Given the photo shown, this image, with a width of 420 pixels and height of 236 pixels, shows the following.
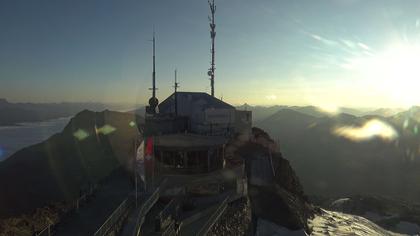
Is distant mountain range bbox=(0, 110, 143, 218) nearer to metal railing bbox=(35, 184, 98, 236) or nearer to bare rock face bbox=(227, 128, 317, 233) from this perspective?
bare rock face bbox=(227, 128, 317, 233)

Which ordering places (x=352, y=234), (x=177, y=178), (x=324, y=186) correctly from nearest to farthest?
(x=177, y=178)
(x=352, y=234)
(x=324, y=186)

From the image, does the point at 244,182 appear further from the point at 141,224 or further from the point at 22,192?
the point at 22,192

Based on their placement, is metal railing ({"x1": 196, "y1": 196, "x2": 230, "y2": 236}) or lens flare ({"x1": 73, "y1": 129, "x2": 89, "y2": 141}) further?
lens flare ({"x1": 73, "y1": 129, "x2": 89, "y2": 141})

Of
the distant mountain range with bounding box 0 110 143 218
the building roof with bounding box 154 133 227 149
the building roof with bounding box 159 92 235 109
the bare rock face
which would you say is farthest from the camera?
the distant mountain range with bounding box 0 110 143 218

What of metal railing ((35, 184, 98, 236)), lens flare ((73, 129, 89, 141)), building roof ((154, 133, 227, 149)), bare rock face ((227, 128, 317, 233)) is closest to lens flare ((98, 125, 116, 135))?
lens flare ((73, 129, 89, 141))

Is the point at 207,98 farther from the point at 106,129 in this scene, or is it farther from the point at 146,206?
the point at 106,129

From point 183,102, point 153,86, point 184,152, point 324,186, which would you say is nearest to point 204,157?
point 184,152

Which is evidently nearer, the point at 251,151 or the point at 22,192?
the point at 251,151
